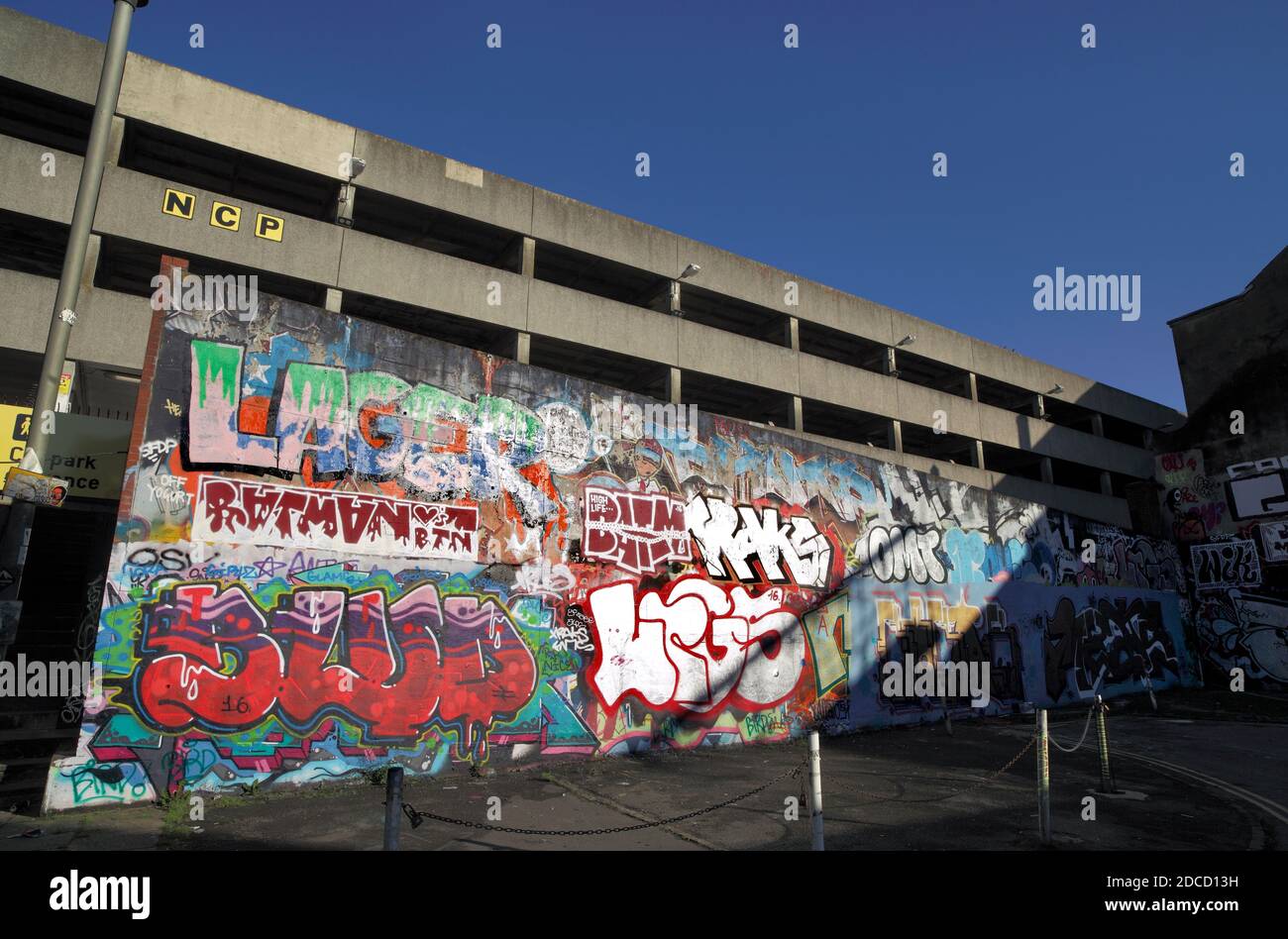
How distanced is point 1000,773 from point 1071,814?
232 centimetres

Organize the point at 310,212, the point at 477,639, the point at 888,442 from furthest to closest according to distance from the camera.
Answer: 1. the point at 888,442
2. the point at 310,212
3. the point at 477,639

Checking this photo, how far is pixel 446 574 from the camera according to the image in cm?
945

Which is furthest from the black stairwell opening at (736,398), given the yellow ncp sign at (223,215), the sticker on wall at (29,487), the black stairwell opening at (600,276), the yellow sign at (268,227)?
the sticker on wall at (29,487)

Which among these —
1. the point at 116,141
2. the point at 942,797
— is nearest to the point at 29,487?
the point at 942,797

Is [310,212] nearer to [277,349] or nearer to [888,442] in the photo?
[277,349]

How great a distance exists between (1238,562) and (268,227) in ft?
114

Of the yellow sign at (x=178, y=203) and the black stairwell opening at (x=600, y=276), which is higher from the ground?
the black stairwell opening at (x=600, y=276)

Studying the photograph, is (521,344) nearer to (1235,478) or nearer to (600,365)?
(600,365)

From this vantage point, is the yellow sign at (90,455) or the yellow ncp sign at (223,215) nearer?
the yellow sign at (90,455)

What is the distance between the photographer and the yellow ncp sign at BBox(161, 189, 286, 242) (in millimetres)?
22812

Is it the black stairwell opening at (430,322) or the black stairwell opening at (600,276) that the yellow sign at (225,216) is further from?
the black stairwell opening at (600,276)

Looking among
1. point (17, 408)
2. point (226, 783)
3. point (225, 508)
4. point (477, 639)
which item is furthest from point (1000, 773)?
point (17, 408)

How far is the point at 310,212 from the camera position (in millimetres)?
28109

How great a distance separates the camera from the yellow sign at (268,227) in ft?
78.7
